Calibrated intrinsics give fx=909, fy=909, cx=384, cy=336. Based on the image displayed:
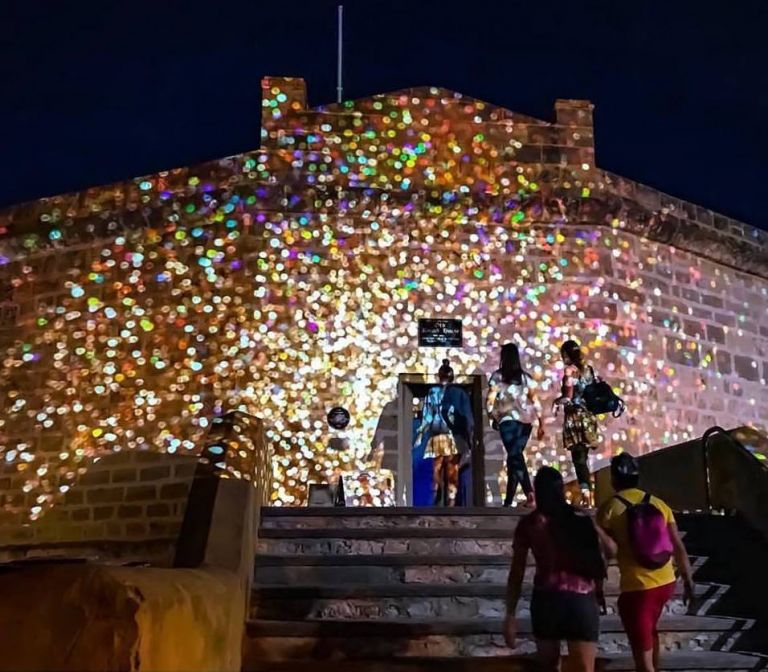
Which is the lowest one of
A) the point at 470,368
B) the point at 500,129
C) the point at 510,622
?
the point at 510,622

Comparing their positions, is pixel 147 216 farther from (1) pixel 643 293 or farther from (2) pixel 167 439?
(1) pixel 643 293

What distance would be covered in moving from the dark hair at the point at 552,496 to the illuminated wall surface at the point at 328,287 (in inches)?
232

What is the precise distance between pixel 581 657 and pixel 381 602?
185 cm

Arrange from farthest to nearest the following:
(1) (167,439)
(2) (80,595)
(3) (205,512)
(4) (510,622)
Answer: (1) (167,439) < (3) (205,512) < (4) (510,622) < (2) (80,595)

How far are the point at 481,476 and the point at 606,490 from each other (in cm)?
189

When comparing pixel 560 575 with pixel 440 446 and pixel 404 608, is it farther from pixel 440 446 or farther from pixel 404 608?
pixel 440 446

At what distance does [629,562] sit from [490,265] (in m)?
6.68

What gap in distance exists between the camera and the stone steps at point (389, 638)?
4945 millimetres

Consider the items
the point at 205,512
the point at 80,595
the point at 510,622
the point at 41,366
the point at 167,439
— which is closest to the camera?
the point at 80,595

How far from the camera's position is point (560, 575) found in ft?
12.8

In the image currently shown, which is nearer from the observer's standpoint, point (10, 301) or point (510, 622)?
point (510, 622)

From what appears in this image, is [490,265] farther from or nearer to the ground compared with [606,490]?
farther from the ground

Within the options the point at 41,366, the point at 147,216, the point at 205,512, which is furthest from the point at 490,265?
the point at 205,512

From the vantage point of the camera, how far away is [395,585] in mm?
5480
